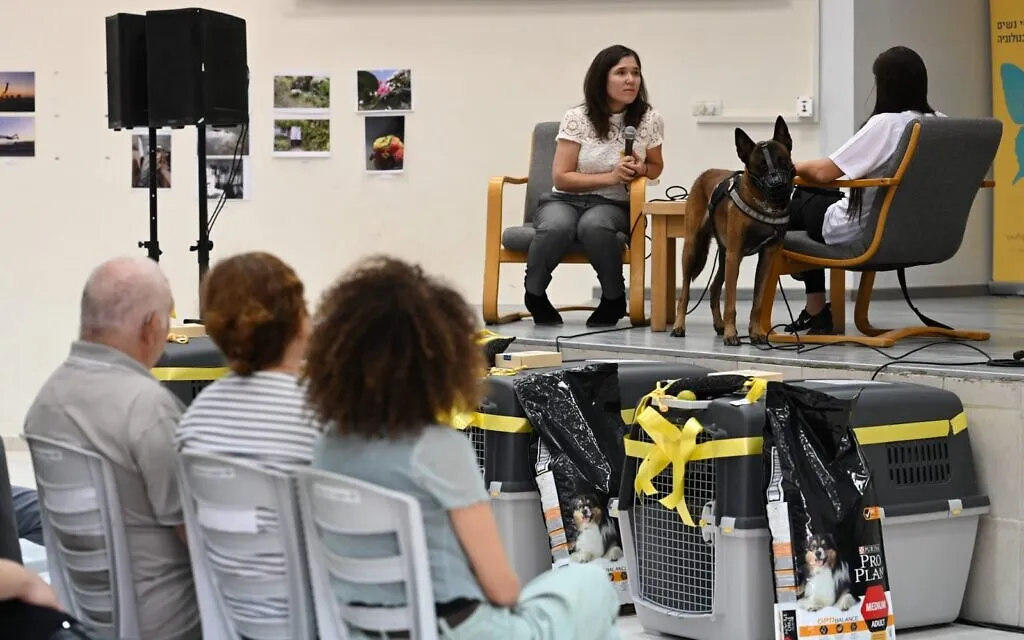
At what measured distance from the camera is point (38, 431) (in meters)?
2.07

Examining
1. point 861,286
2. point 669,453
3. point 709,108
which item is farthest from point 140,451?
point 709,108

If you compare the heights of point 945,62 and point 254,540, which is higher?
point 945,62

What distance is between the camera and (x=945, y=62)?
21.3ft

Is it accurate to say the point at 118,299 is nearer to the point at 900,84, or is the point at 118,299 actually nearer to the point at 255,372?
the point at 255,372

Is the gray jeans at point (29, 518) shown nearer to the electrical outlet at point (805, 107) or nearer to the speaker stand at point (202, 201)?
the speaker stand at point (202, 201)

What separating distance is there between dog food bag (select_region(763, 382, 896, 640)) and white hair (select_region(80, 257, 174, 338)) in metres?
1.25

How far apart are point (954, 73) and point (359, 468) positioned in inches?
218

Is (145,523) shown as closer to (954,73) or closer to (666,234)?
(666,234)

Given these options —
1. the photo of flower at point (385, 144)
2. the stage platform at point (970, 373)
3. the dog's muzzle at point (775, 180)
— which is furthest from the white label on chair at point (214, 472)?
the photo of flower at point (385, 144)

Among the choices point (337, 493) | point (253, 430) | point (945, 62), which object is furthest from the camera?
point (945, 62)

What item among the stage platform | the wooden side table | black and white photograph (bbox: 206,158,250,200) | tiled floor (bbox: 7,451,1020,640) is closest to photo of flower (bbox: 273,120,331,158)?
black and white photograph (bbox: 206,158,250,200)

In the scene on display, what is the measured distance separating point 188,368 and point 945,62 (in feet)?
14.0

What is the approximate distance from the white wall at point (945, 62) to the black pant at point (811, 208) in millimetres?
1967

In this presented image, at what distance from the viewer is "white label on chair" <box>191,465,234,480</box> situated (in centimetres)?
182
